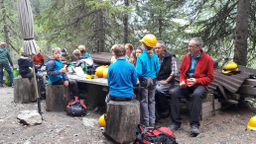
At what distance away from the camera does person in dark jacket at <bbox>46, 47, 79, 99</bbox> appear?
18.0 feet

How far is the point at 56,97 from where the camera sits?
5.90 meters

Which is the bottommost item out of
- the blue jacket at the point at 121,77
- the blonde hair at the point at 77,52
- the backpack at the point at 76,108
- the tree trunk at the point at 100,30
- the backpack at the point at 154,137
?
the backpack at the point at 76,108

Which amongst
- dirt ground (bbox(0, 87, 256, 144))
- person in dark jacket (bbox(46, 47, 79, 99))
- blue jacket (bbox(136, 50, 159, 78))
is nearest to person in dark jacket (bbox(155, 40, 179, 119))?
dirt ground (bbox(0, 87, 256, 144))

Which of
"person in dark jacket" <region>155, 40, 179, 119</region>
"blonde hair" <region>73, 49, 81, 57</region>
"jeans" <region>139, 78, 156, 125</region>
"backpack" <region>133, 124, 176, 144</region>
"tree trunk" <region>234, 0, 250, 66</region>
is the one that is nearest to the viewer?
"backpack" <region>133, 124, 176, 144</region>

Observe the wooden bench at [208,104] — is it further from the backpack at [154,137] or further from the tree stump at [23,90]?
the tree stump at [23,90]

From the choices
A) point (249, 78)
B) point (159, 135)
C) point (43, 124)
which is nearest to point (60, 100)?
point (43, 124)

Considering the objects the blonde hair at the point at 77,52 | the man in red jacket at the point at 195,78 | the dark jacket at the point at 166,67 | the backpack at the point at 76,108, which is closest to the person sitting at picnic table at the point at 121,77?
the man in red jacket at the point at 195,78

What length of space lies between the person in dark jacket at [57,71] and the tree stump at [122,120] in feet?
8.09

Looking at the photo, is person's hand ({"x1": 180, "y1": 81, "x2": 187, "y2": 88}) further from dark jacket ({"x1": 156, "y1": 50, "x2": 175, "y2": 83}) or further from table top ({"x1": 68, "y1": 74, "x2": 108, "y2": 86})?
table top ({"x1": 68, "y1": 74, "x2": 108, "y2": 86})

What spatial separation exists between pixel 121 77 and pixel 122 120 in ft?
2.72

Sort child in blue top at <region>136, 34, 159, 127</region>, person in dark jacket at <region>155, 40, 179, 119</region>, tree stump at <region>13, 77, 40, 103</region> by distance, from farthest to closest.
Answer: tree stump at <region>13, 77, 40, 103</region> < person in dark jacket at <region>155, 40, 179, 119</region> < child in blue top at <region>136, 34, 159, 127</region>

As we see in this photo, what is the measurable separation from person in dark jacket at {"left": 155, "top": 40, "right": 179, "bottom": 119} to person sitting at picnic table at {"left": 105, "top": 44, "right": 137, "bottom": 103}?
1.46 metres

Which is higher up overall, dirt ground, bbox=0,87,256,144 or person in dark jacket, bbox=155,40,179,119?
person in dark jacket, bbox=155,40,179,119

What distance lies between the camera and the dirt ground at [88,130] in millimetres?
3861
